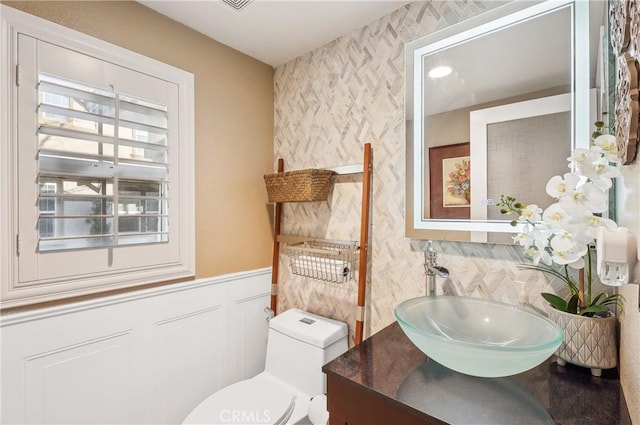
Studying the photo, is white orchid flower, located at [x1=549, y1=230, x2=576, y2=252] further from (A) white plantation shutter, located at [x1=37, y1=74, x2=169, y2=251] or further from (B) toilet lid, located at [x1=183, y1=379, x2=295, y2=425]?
(A) white plantation shutter, located at [x1=37, y1=74, x2=169, y2=251]

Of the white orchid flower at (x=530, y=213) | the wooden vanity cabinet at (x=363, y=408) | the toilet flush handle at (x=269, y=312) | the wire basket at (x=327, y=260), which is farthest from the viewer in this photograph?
the toilet flush handle at (x=269, y=312)

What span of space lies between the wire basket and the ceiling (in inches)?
45.1

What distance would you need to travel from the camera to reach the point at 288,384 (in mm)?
1496

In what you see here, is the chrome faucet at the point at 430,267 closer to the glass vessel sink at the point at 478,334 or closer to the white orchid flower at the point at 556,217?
the glass vessel sink at the point at 478,334

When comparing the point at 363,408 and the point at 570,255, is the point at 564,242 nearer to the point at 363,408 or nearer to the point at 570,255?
the point at 570,255

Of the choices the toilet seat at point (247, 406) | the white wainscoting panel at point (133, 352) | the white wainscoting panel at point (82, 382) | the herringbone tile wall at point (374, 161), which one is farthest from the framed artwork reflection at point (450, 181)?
the white wainscoting panel at point (82, 382)

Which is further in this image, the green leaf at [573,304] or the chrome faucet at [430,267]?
the chrome faucet at [430,267]

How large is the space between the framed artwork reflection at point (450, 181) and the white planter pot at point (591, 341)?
50 centimetres

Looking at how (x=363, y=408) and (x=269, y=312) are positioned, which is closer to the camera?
(x=363, y=408)

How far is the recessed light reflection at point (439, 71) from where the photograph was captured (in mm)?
1262

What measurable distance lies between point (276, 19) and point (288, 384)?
1.86 metres

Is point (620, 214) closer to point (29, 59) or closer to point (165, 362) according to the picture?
point (165, 362)
